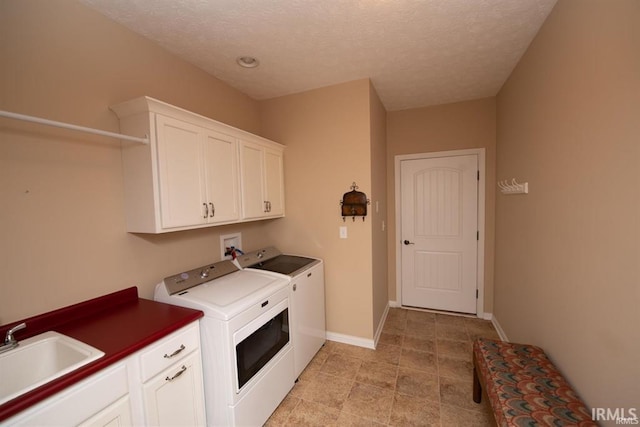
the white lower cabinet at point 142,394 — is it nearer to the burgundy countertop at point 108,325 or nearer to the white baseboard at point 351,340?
the burgundy countertop at point 108,325

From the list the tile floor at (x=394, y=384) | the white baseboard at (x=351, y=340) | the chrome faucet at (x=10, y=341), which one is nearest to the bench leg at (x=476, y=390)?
the tile floor at (x=394, y=384)

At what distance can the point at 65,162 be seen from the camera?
4.51 feet

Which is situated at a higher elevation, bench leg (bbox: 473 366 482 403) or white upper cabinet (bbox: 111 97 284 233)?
white upper cabinet (bbox: 111 97 284 233)

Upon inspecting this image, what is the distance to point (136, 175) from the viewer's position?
1.57 meters

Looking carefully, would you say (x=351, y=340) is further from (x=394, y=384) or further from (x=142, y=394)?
(x=142, y=394)

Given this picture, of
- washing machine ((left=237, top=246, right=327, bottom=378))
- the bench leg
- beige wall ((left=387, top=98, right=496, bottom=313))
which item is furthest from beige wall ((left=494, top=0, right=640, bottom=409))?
washing machine ((left=237, top=246, right=327, bottom=378))

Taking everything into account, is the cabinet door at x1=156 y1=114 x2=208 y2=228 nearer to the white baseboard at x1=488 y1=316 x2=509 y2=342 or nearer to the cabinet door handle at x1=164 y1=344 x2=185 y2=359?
the cabinet door handle at x1=164 y1=344 x2=185 y2=359

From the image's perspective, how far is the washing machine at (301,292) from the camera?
213cm

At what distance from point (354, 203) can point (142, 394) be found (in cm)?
198

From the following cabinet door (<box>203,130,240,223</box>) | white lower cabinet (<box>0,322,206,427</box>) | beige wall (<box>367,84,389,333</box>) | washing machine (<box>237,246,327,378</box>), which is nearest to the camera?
white lower cabinet (<box>0,322,206,427</box>)

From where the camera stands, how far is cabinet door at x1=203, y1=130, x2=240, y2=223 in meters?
1.87

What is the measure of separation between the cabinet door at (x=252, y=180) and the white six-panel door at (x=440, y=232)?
1.94 meters

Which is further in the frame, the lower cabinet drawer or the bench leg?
the bench leg

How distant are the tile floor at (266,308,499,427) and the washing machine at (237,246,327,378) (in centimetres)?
18
